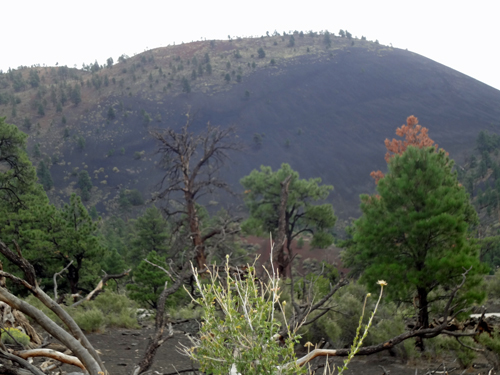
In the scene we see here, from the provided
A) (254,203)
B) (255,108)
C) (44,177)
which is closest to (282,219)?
(254,203)

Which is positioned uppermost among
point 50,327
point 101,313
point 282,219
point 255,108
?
point 255,108

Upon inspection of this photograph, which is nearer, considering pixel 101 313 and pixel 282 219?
pixel 101 313

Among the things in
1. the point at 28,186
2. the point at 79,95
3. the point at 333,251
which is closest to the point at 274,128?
the point at 79,95

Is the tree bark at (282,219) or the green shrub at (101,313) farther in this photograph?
the tree bark at (282,219)

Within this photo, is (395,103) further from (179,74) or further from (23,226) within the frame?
(23,226)

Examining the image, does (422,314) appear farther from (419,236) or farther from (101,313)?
(101,313)

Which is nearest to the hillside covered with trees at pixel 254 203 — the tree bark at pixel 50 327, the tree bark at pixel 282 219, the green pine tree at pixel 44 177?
the tree bark at pixel 50 327

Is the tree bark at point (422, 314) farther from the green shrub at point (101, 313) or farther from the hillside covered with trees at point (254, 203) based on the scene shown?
the green shrub at point (101, 313)

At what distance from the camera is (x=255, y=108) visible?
9638 cm

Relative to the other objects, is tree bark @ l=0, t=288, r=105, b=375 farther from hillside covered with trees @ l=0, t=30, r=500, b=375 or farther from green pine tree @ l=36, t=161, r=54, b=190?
green pine tree @ l=36, t=161, r=54, b=190

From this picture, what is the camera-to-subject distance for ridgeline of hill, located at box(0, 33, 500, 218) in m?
77.7

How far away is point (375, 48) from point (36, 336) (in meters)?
132

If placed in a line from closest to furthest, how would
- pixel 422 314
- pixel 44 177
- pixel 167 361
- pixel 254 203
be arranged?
pixel 167 361 < pixel 422 314 < pixel 254 203 < pixel 44 177

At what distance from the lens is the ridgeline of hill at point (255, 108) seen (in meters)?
77.7
